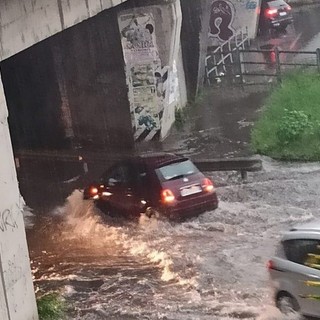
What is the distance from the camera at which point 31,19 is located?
12.2 meters

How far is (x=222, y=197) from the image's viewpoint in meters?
17.2

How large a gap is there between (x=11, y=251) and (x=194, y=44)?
17788mm

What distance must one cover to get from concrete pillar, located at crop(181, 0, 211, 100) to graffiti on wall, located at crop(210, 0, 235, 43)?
210 inches

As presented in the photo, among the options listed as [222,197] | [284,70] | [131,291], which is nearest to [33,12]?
[131,291]

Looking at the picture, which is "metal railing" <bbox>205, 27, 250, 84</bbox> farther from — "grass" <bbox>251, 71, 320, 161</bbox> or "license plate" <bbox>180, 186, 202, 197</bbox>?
"license plate" <bbox>180, 186, 202, 197</bbox>

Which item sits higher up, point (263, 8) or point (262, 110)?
point (263, 8)

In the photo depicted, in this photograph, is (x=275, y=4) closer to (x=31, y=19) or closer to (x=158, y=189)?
(x=158, y=189)

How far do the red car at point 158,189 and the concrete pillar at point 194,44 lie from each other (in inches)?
379

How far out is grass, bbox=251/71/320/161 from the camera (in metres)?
19.7

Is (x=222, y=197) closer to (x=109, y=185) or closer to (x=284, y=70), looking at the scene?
(x=109, y=185)

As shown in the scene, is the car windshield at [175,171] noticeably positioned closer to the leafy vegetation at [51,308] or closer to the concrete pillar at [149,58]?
the leafy vegetation at [51,308]

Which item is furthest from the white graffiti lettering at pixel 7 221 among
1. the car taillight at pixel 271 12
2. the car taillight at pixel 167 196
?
the car taillight at pixel 271 12

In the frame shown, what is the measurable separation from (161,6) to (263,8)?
1725 cm

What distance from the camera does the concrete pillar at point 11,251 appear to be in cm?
967
